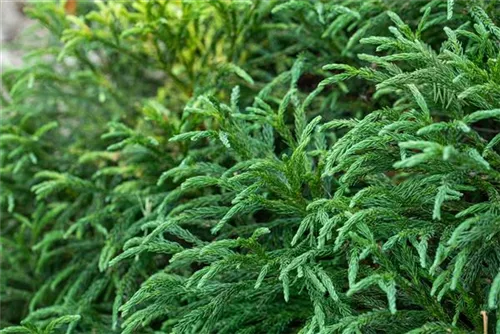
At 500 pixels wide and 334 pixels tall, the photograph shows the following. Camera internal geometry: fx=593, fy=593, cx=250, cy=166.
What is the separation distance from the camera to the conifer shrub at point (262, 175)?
1.28m

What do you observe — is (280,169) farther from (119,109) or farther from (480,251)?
(119,109)

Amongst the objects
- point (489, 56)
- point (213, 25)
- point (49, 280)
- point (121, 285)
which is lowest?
point (49, 280)

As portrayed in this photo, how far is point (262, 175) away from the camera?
1.39 m

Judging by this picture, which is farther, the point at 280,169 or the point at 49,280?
the point at 49,280

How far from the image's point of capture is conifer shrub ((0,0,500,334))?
4.18ft

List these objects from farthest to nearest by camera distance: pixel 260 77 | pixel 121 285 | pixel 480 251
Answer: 1. pixel 260 77
2. pixel 121 285
3. pixel 480 251

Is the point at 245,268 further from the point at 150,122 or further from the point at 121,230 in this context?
the point at 150,122

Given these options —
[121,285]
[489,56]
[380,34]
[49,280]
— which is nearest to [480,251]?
[489,56]

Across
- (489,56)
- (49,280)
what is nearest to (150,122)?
(49,280)

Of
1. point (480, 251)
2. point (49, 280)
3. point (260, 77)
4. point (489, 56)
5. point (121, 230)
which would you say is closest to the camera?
point (480, 251)

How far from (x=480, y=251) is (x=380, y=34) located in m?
0.85

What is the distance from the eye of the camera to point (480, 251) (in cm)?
125

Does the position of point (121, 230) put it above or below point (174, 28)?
below

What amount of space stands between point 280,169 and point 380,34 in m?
0.69
